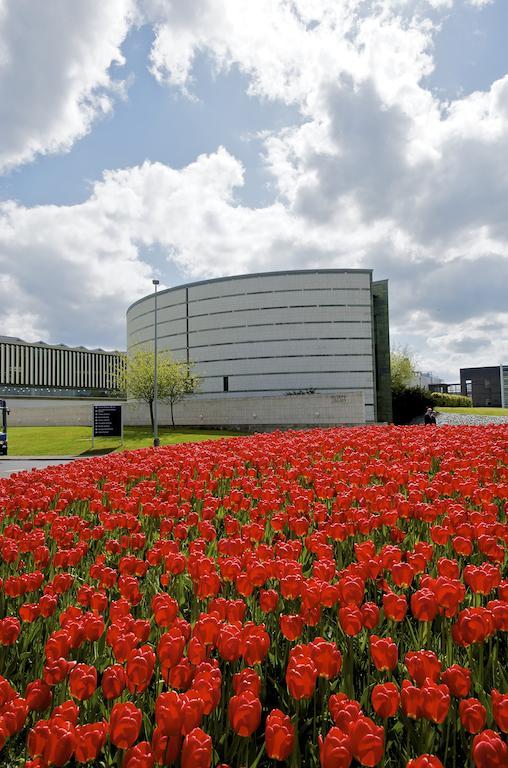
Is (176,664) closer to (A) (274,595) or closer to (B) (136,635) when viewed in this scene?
(B) (136,635)

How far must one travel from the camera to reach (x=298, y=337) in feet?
147

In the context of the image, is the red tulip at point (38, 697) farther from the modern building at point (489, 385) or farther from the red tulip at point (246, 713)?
the modern building at point (489, 385)

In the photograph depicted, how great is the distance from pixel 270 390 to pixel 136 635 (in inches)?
1678

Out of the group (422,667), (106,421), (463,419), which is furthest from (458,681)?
(463,419)

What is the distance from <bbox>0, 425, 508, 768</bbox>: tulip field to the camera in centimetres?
166

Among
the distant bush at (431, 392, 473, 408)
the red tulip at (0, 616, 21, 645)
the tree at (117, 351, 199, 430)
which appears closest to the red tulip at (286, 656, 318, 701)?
the red tulip at (0, 616, 21, 645)

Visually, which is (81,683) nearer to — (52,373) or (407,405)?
(407,405)

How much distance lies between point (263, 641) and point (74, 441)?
33.1m

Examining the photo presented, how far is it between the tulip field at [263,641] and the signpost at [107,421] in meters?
22.6

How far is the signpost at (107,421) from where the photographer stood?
26984 millimetres

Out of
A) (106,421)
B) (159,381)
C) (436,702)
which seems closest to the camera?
(436,702)

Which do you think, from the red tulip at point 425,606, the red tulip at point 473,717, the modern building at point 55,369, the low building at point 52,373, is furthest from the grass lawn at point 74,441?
the modern building at point 55,369

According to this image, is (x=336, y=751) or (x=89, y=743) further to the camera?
(x=89, y=743)

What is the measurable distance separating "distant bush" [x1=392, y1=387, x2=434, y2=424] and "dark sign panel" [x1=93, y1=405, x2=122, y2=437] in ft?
91.8
